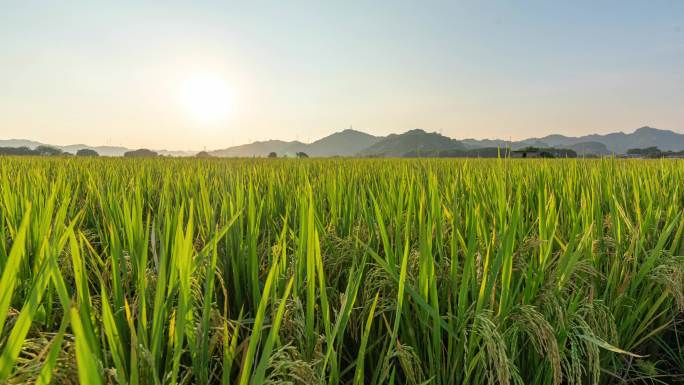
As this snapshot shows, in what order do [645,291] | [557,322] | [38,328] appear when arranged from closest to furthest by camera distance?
[38,328]
[557,322]
[645,291]

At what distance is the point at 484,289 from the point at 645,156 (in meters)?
12.8

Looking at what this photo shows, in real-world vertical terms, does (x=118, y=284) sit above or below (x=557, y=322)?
above

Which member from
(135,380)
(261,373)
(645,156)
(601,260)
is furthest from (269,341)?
(645,156)

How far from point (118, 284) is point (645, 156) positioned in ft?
44.0

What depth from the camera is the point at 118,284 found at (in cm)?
93

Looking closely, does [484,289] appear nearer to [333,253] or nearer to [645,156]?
[333,253]

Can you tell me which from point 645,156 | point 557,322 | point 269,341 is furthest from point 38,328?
point 645,156

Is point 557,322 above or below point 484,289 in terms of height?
below

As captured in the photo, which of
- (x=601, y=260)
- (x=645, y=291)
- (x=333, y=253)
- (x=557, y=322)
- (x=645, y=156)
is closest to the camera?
(x=557, y=322)

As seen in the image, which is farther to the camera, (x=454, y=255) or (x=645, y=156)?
(x=645, y=156)

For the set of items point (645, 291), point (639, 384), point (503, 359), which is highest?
point (503, 359)

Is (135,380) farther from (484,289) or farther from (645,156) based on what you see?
(645,156)

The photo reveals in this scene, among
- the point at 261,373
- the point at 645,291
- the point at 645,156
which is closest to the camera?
the point at 261,373

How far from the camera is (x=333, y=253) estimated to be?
1444 mm
